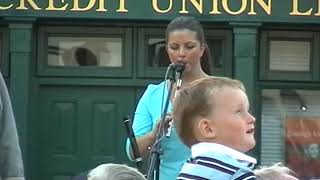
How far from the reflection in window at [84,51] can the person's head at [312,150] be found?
1.96 m

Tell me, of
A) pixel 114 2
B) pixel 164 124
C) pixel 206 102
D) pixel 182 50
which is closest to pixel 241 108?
pixel 206 102

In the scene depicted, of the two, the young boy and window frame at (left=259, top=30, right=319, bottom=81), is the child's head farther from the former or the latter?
window frame at (left=259, top=30, right=319, bottom=81)

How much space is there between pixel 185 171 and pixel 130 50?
5791 mm

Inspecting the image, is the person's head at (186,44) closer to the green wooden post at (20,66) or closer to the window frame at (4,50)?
the green wooden post at (20,66)

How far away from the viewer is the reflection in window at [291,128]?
8.16 metres

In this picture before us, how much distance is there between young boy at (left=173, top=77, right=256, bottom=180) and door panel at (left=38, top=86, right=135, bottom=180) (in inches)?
228

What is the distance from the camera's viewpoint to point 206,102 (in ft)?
7.55

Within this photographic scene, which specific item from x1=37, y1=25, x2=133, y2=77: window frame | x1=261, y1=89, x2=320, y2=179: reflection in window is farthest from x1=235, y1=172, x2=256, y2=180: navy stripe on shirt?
x1=261, y1=89, x2=320, y2=179: reflection in window

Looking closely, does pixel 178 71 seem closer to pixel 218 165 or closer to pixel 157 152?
pixel 157 152

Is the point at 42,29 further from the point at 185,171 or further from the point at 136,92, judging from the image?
the point at 185,171

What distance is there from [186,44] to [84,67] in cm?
439

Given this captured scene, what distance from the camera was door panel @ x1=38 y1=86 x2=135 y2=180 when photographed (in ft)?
26.6

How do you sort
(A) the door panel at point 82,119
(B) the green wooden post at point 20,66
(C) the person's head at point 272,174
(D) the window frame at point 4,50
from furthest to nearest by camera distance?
(A) the door panel at point 82,119 → (D) the window frame at point 4,50 → (B) the green wooden post at point 20,66 → (C) the person's head at point 272,174

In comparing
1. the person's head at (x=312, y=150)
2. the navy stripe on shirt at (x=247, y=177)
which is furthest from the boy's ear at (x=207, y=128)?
the person's head at (x=312, y=150)
